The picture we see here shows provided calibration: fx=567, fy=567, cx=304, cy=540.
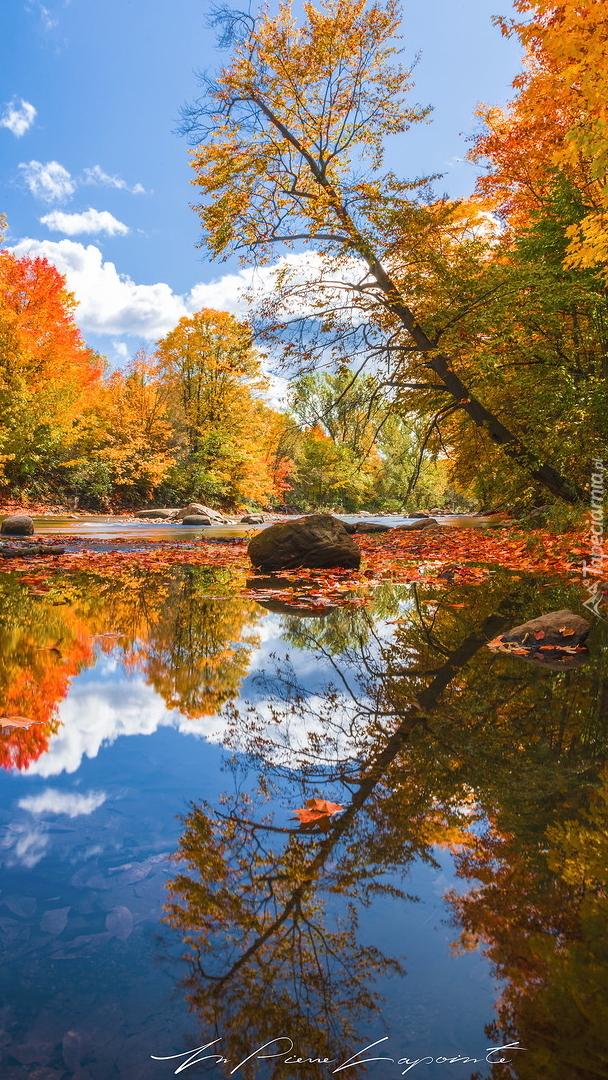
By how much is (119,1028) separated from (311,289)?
10.5 m

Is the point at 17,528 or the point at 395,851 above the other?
the point at 17,528

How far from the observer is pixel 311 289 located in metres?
10.0

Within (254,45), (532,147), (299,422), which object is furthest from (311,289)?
(532,147)

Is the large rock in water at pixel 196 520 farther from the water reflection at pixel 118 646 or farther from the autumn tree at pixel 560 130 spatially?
the water reflection at pixel 118 646

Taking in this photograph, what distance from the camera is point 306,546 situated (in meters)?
7.36

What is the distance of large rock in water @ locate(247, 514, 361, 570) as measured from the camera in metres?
7.35

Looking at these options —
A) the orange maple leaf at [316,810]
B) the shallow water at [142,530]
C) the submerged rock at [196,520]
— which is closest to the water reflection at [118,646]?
the orange maple leaf at [316,810]

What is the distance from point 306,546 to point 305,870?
5.98m

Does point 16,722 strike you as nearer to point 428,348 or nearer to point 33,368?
point 428,348

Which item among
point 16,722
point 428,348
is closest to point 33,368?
point 428,348

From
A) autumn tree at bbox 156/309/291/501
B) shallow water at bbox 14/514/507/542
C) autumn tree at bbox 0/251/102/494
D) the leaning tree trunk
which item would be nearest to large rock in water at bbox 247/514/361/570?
the leaning tree trunk

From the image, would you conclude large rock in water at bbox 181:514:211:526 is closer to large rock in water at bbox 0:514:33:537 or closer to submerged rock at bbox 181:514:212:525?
submerged rock at bbox 181:514:212:525

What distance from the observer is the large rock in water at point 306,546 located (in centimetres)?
735

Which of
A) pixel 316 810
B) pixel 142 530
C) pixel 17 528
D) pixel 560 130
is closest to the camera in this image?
pixel 316 810
